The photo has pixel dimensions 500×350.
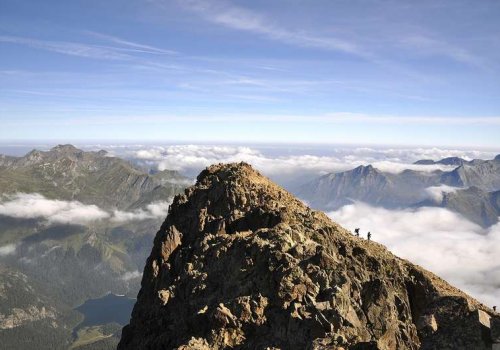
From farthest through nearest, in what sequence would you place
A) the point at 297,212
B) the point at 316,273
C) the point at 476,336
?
the point at 297,212, the point at 316,273, the point at 476,336

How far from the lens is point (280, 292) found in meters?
54.8

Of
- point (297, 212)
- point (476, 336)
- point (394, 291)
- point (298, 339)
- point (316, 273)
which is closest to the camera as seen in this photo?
point (476, 336)

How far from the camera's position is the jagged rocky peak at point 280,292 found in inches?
1793

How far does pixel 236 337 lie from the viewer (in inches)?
2042

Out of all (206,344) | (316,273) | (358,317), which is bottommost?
(206,344)

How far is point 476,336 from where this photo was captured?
3581 centimetres

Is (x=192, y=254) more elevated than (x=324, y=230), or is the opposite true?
(x=324, y=230)

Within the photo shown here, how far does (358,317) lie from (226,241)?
83.9ft

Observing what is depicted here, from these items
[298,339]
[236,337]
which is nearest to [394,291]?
[298,339]

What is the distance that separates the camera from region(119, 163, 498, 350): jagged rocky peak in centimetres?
4553

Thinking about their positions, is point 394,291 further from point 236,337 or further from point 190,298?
point 190,298

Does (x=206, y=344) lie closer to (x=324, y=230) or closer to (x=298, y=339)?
(x=298, y=339)

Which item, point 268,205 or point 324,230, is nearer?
point 324,230

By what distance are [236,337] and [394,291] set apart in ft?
84.2
